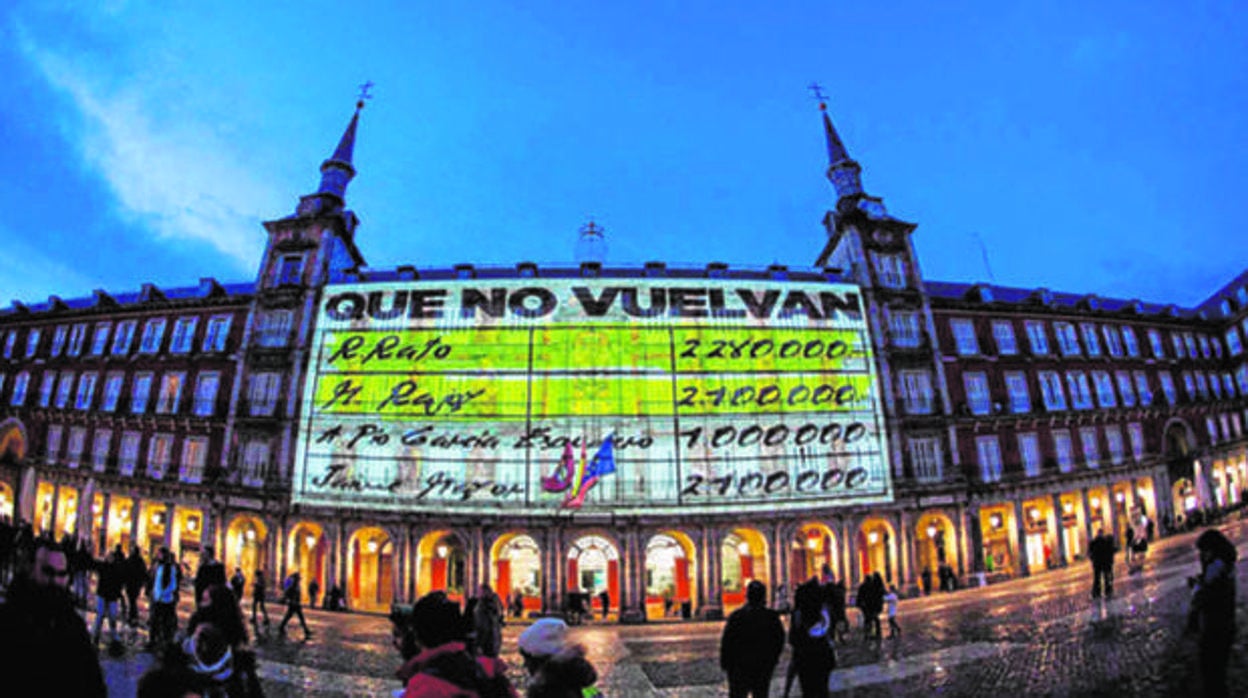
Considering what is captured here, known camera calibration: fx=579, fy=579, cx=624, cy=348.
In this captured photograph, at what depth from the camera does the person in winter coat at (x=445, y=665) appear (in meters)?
2.66

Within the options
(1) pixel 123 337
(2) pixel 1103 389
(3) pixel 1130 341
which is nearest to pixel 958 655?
(2) pixel 1103 389

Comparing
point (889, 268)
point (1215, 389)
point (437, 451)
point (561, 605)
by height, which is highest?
point (889, 268)

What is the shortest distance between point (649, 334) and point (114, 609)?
18.6m

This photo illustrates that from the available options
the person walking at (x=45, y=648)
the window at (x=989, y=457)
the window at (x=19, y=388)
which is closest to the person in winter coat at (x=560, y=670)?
the person walking at (x=45, y=648)

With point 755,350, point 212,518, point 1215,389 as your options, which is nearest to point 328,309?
point 212,518

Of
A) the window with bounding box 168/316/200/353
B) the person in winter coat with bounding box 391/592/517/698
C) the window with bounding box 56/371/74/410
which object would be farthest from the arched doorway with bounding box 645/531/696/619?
the window with bounding box 56/371/74/410

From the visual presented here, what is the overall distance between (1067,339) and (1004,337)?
4.51 m

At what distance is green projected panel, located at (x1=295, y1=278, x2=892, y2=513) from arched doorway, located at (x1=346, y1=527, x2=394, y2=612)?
6.40ft

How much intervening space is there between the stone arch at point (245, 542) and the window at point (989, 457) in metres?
32.2

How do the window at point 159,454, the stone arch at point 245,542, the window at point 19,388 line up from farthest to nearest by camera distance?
the window at point 19,388 → the window at point 159,454 → the stone arch at point 245,542

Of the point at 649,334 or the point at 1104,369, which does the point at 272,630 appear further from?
the point at 1104,369

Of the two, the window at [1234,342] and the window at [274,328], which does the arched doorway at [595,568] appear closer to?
the window at [274,328]

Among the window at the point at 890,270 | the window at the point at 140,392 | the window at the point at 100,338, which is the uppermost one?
the window at the point at 890,270

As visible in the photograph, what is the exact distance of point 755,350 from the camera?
25.4 m
